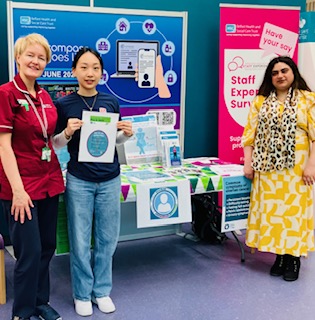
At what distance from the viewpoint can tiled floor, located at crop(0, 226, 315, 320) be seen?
2.77m

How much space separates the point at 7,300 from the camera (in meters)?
2.88

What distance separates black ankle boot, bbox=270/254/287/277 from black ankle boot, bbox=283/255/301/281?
0.04 meters

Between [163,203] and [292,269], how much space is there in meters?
1.01

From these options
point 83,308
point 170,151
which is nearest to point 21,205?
point 83,308

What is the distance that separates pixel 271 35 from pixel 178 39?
89 cm

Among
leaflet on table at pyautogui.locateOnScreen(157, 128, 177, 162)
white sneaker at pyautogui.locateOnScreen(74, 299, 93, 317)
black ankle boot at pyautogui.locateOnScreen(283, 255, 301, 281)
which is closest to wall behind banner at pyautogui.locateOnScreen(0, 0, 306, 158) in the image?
leaflet on table at pyautogui.locateOnScreen(157, 128, 177, 162)

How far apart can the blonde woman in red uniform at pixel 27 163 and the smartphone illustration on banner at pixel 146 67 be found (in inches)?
60.0

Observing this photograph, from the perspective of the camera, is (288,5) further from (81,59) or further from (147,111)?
(81,59)

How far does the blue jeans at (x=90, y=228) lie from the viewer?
8.39 feet

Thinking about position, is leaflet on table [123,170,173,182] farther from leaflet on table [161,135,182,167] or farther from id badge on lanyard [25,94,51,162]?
id badge on lanyard [25,94,51,162]

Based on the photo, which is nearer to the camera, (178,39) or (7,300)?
(7,300)

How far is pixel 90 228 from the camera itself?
265cm

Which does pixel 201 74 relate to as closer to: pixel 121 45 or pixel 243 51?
pixel 243 51

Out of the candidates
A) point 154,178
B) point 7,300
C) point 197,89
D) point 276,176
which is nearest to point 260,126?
point 276,176
